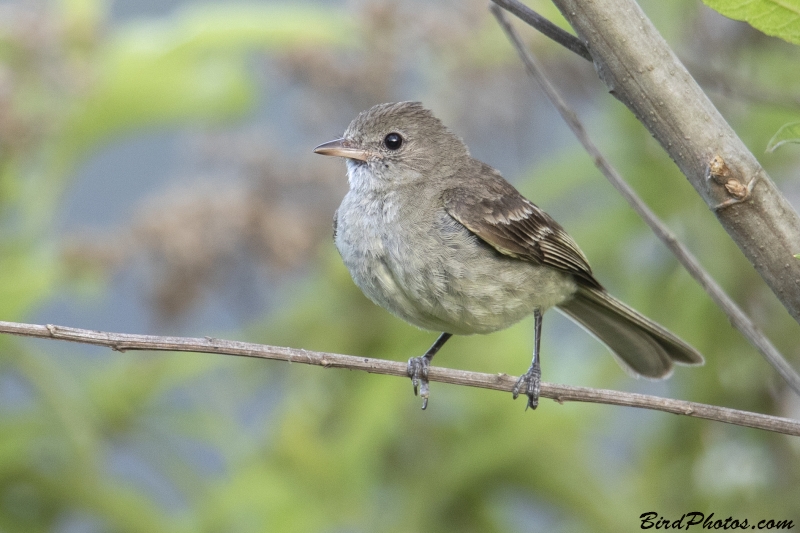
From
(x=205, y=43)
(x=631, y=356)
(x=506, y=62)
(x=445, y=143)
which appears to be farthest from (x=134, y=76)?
(x=631, y=356)

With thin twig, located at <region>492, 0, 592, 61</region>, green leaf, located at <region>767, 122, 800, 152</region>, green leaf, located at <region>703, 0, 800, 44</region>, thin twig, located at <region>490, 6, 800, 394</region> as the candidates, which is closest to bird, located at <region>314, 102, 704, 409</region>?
thin twig, located at <region>490, 6, 800, 394</region>

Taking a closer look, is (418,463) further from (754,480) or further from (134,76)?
(134,76)

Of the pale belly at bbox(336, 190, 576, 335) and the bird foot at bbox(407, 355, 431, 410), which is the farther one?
the pale belly at bbox(336, 190, 576, 335)

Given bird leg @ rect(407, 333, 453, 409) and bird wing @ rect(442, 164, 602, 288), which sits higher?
bird wing @ rect(442, 164, 602, 288)

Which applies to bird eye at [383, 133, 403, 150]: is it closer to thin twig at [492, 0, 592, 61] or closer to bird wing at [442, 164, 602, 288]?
bird wing at [442, 164, 602, 288]

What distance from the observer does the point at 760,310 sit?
385cm

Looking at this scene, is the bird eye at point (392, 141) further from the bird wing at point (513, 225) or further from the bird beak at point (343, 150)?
the bird wing at point (513, 225)

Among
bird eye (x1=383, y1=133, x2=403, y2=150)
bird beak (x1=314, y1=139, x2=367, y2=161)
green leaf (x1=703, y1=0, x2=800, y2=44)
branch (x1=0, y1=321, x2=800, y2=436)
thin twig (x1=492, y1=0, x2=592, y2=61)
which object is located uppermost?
bird eye (x1=383, y1=133, x2=403, y2=150)

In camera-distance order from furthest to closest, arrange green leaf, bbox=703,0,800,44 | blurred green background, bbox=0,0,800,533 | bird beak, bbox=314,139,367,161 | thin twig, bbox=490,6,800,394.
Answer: bird beak, bbox=314,139,367,161
blurred green background, bbox=0,0,800,533
thin twig, bbox=490,6,800,394
green leaf, bbox=703,0,800,44

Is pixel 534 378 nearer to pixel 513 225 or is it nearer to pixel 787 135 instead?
pixel 513 225

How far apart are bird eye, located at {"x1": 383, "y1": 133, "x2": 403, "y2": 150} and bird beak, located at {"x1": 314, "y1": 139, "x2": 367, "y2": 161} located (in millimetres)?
124

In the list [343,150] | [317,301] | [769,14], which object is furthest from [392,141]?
[769,14]

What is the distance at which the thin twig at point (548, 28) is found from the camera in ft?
6.85

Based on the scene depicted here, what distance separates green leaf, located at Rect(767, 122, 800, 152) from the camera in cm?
184
